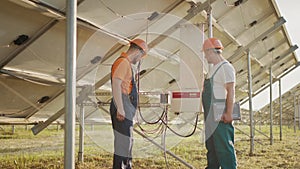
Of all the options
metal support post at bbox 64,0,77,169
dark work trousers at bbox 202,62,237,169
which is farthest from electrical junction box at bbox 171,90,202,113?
metal support post at bbox 64,0,77,169

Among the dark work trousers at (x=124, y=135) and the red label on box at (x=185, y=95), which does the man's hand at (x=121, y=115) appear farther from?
the red label on box at (x=185, y=95)

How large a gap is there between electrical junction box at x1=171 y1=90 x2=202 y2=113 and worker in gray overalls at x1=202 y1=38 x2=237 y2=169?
650mm

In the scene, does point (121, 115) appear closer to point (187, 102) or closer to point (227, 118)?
point (227, 118)

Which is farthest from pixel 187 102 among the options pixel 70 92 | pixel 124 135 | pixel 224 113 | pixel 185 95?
pixel 70 92

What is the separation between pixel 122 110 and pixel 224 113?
0.89 meters

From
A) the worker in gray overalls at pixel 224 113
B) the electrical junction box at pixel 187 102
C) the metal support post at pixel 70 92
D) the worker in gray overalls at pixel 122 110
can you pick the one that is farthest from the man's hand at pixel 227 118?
the metal support post at pixel 70 92

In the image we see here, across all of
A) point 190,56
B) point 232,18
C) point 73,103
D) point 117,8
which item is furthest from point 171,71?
point 73,103

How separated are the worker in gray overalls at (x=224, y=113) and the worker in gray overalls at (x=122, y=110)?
27.9 inches

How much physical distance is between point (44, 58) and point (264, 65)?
7985 millimetres

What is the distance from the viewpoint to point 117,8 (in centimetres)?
389

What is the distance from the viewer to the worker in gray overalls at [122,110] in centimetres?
304

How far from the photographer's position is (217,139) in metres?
3.09

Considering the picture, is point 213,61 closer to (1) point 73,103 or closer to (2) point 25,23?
(1) point 73,103

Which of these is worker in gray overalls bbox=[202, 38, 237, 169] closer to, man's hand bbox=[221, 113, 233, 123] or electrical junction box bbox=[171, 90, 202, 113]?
man's hand bbox=[221, 113, 233, 123]
